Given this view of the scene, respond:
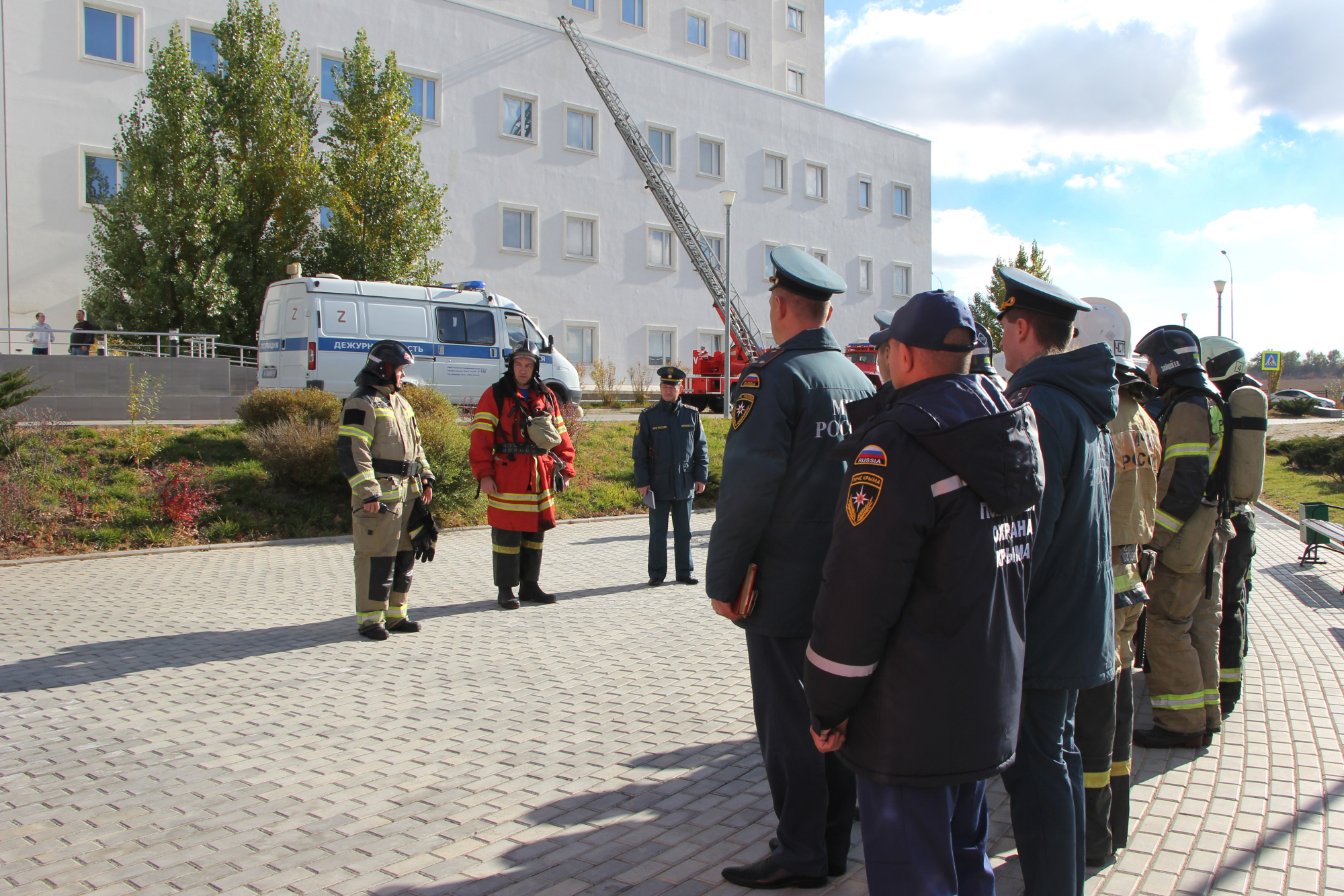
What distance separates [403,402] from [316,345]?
446 inches

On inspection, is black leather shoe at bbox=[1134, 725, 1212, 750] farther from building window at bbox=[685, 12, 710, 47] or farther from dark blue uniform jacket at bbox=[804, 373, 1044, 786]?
building window at bbox=[685, 12, 710, 47]

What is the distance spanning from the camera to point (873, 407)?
3094 millimetres

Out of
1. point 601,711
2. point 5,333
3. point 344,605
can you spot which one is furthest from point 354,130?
point 601,711

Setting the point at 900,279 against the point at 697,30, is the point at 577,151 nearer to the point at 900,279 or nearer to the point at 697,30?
the point at 697,30

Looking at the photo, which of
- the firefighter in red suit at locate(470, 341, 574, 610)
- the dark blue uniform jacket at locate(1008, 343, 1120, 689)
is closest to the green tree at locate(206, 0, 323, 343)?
the firefighter in red suit at locate(470, 341, 574, 610)

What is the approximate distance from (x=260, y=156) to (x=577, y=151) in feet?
37.4

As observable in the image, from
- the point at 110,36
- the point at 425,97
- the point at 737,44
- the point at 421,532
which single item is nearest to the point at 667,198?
the point at 425,97

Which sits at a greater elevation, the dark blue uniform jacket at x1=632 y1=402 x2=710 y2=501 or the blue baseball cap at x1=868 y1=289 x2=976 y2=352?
the blue baseball cap at x1=868 y1=289 x2=976 y2=352

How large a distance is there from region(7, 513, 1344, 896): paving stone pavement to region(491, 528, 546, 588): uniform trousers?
34cm

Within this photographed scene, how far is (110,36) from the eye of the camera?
2492 cm

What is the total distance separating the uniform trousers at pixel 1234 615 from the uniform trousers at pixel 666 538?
502cm

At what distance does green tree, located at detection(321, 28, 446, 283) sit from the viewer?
25.2 m

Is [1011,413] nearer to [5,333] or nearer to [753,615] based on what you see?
[753,615]

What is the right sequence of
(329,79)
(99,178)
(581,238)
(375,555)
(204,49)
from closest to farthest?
(375,555), (99,178), (204,49), (329,79), (581,238)
